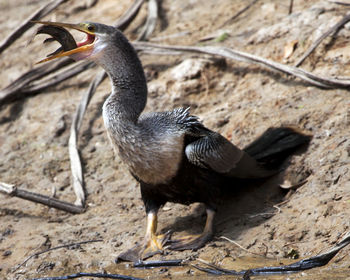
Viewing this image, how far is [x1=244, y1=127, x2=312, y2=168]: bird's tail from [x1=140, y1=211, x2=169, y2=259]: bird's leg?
117 centimetres

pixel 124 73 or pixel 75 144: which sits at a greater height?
pixel 124 73

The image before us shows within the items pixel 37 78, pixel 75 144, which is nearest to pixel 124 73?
pixel 75 144

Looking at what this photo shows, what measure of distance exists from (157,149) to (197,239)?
83cm

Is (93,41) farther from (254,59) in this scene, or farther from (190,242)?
(254,59)

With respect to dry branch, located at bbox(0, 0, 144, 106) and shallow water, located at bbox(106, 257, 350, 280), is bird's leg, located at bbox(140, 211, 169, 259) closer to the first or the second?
shallow water, located at bbox(106, 257, 350, 280)

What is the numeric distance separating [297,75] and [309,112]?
56 centimetres

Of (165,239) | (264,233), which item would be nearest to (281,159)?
(264,233)

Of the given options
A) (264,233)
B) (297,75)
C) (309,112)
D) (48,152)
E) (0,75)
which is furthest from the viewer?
(0,75)

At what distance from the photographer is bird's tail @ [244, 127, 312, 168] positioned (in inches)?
207

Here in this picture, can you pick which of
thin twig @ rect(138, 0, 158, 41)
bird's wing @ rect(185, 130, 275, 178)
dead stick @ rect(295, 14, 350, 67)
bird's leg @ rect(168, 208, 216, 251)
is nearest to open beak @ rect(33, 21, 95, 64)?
bird's wing @ rect(185, 130, 275, 178)

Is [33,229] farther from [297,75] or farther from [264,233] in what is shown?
[297,75]

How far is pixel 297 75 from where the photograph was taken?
19.6 feet

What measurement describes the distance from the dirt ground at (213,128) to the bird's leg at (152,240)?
0.18m

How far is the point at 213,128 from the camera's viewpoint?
6.09 m
